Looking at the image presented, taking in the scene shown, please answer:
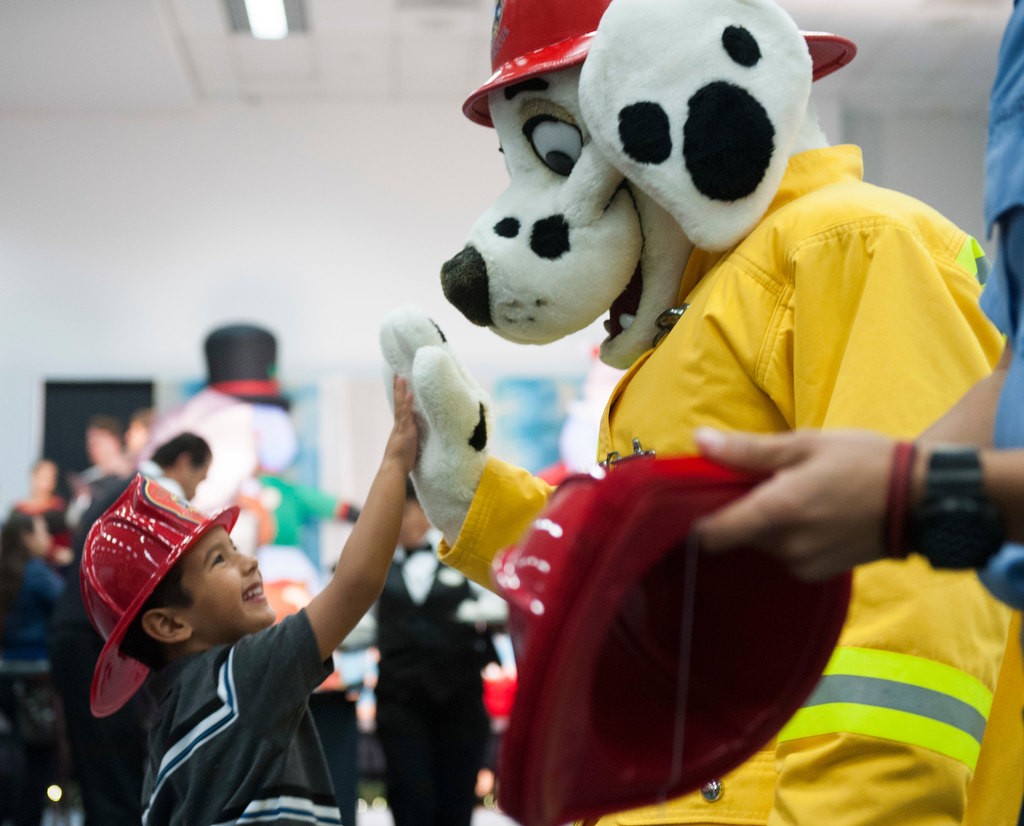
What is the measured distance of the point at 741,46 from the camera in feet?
5.06

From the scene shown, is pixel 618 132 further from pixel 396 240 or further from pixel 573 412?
pixel 396 240

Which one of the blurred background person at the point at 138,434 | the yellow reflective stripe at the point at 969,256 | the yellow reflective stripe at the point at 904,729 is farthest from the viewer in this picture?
the blurred background person at the point at 138,434

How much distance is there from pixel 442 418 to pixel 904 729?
722 mm

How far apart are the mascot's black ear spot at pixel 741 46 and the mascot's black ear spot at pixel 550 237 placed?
30 centimetres

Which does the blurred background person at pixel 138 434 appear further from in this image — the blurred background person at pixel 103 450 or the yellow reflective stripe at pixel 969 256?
the yellow reflective stripe at pixel 969 256

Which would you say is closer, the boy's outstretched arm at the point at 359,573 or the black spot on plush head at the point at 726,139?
the black spot on plush head at the point at 726,139

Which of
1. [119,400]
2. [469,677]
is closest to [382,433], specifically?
[119,400]

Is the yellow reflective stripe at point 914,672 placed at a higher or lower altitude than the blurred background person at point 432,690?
higher

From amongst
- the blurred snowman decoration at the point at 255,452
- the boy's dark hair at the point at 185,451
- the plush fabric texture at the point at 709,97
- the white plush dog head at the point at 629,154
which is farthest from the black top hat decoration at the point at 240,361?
the plush fabric texture at the point at 709,97

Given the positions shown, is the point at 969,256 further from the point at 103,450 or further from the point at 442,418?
the point at 103,450

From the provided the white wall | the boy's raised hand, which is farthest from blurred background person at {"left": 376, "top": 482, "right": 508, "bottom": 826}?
the white wall

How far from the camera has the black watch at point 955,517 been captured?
0.81m

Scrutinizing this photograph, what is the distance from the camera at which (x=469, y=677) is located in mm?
4766

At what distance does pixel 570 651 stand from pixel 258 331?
721cm
